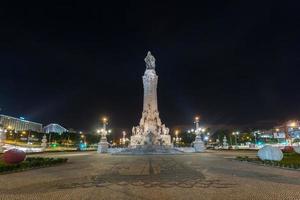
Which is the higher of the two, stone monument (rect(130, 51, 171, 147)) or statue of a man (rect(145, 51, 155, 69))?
statue of a man (rect(145, 51, 155, 69))

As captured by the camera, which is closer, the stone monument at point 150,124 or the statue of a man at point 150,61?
the stone monument at point 150,124

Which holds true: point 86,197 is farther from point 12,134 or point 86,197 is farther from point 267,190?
point 12,134

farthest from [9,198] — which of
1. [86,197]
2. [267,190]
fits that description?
[267,190]

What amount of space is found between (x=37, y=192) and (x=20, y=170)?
1316 centimetres

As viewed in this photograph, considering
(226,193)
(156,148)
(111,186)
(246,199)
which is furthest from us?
(156,148)

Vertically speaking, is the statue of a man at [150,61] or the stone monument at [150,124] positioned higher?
the statue of a man at [150,61]

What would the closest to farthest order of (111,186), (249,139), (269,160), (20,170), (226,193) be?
(226,193), (111,186), (20,170), (269,160), (249,139)

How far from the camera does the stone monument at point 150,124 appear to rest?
78875 millimetres

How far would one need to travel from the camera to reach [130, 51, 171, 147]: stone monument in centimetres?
7888

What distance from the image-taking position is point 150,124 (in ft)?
274

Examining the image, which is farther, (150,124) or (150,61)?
(150,61)

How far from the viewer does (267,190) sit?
48.0 feet

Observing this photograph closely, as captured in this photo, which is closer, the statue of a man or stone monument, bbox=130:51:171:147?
stone monument, bbox=130:51:171:147

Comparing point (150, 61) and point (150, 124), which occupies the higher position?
point (150, 61)
